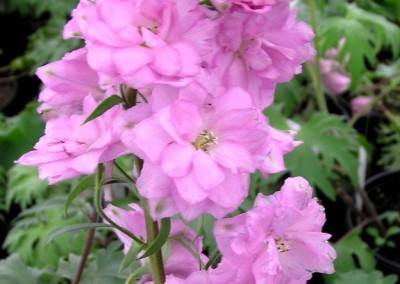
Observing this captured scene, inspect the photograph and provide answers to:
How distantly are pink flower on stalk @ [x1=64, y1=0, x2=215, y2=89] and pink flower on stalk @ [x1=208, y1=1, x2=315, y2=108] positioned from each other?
2 cm

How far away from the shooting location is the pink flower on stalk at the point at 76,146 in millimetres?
479

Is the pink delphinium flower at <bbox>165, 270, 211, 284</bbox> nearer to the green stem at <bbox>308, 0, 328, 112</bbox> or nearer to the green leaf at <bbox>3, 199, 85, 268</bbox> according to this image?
the green leaf at <bbox>3, 199, 85, 268</bbox>

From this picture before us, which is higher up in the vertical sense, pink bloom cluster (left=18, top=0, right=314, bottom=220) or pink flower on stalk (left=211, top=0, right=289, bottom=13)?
pink flower on stalk (left=211, top=0, right=289, bottom=13)

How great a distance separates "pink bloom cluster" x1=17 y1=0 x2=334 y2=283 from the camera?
1.44 feet

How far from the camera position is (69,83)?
1.64 feet

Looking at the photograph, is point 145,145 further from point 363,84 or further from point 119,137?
point 363,84

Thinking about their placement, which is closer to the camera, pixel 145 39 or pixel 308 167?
pixel 145 39

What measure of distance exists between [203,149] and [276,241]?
0.32 ft

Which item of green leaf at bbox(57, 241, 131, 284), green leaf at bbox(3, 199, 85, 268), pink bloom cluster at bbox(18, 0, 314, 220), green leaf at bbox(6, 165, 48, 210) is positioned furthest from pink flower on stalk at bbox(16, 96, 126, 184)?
green leaf at bbox(6, 165, 48, 210)

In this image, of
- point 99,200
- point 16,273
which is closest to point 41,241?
point 16,273

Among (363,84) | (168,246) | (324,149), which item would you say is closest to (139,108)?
Result: (168,246)

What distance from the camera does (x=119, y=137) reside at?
18.4 inches

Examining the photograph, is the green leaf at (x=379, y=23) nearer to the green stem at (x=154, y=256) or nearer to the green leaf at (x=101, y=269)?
the green leaf at (x=101, y=269)

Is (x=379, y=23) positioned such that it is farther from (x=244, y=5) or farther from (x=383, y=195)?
(x=244, y=5)
